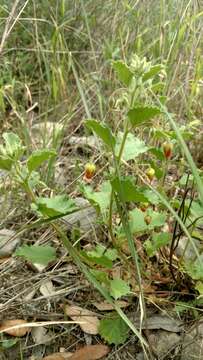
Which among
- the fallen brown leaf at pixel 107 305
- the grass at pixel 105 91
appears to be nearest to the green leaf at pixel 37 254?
the grass at pixel 105 91

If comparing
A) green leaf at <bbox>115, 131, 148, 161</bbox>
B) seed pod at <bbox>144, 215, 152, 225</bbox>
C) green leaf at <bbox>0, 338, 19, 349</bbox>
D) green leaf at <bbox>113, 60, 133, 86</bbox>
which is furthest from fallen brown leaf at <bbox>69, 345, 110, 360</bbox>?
green leaf at <bbox>113, 60, 133, 86</bbox>

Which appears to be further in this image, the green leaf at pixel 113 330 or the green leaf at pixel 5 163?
the green leaf at pixel 113 330

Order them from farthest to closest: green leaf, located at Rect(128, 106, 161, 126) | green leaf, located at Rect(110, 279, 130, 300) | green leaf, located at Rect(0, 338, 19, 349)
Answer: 1. green leaf, located at Rect(0, 338, 19, 349)
2. green leaf, located at Rect(110, 279, 130, 300)
3. green leaf, located at Rect(128, 106, 161, 126)

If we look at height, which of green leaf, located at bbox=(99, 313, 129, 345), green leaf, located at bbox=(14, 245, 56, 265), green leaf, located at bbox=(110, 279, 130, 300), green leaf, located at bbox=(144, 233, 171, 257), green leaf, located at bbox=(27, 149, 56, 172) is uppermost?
green leaf, located at bbox=(27, 149, 56, 172)

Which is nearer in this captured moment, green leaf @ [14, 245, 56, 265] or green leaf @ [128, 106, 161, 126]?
green leaf @ [128, 106, 161, 126]

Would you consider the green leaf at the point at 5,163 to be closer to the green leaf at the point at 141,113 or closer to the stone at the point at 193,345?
the green leaf at the point at 141,113

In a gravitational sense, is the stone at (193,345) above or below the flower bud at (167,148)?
below

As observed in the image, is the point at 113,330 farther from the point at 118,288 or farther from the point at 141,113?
the point at 141,113

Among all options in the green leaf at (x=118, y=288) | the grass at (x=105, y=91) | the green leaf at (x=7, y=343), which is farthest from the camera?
the grass at (x=105, y=91)

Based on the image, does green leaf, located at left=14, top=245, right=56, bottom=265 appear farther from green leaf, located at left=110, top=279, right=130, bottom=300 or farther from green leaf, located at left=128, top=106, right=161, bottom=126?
green leaf, located at left=128, top=106, right=161, bottom=126
